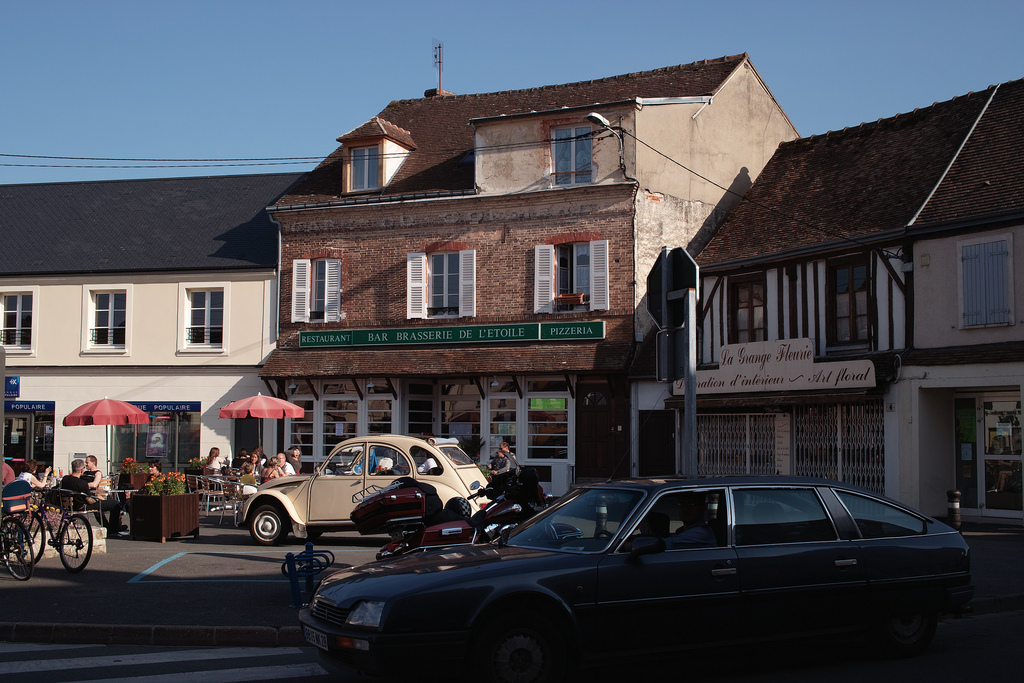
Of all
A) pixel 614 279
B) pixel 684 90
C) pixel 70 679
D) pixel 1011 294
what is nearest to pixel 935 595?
pixel 70 679

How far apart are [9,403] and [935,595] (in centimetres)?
2644

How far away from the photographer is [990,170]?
18.3 metres

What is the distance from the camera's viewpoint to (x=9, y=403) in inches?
1075

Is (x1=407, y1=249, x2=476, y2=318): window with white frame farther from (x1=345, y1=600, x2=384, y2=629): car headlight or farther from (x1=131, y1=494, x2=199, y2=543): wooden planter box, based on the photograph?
(x1=345, y1=600, x2=384, y2=629): car headlight

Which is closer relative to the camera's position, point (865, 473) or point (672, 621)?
point (672, 621)

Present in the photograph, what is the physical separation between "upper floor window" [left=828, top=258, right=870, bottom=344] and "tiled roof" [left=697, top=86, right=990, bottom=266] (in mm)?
632

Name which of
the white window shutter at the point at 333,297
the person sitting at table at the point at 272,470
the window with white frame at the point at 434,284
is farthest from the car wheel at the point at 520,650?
the white window shutter at the point at 333,297

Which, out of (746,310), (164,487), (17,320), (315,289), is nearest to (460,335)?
(315,289)

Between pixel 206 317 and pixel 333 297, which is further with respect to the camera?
pixel 206 317

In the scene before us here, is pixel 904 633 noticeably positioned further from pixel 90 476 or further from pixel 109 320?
pixel 109 320

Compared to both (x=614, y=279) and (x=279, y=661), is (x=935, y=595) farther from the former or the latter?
(x=614, y=279)

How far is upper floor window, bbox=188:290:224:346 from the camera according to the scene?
26516 mm

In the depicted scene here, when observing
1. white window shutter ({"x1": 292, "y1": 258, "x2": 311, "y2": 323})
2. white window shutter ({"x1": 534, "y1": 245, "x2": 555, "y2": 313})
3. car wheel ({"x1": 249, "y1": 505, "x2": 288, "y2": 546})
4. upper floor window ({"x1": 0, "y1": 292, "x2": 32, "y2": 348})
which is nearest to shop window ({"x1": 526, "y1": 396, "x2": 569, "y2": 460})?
white window shutter ({"x1": 534, "y1": 245, "x2": 555, "y2": 313})

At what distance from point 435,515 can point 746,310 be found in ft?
43.3
